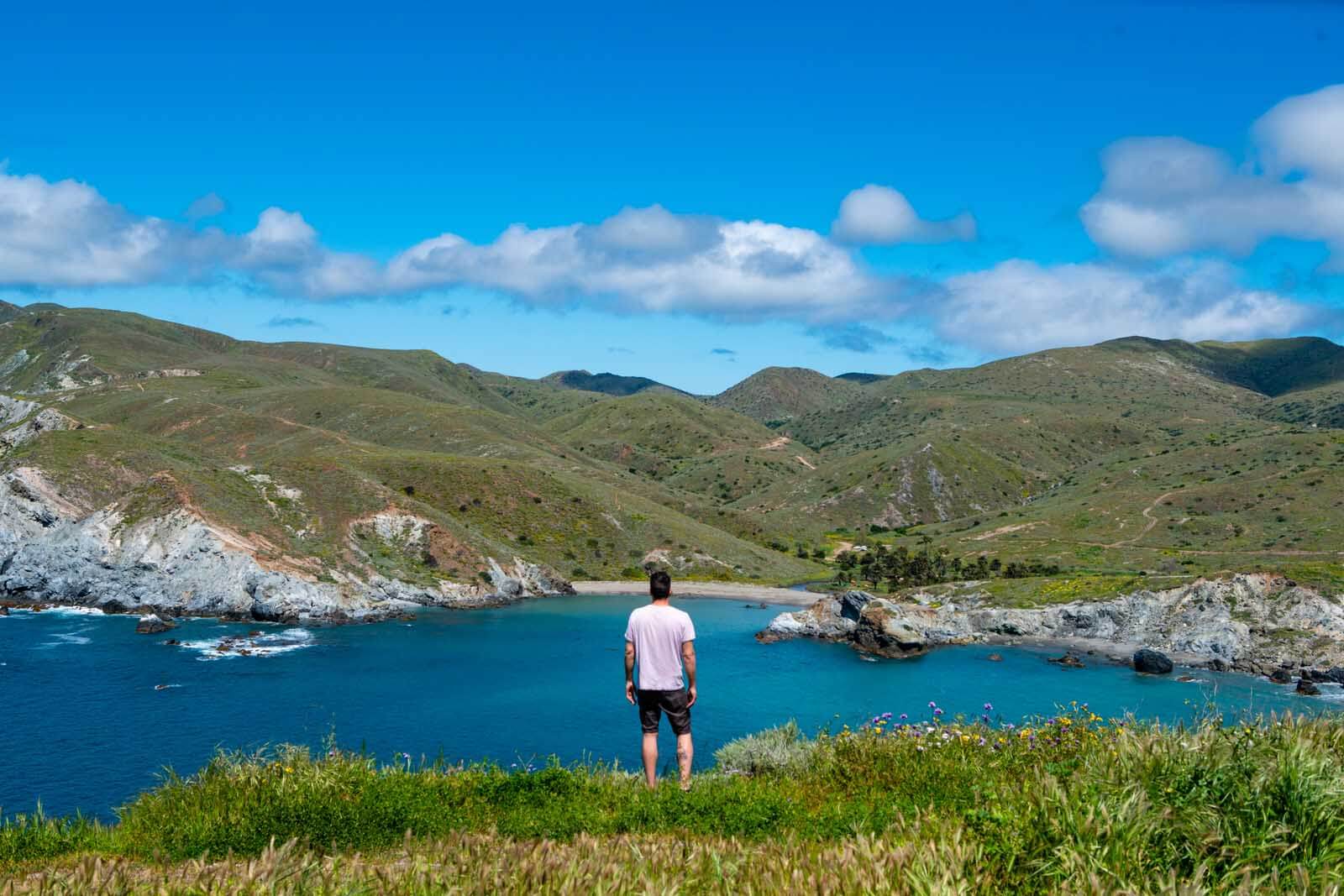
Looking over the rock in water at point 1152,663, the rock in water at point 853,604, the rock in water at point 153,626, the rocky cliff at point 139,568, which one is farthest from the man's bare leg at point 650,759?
the rocky cliff at point 139,568

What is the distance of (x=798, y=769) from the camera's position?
16.1 m

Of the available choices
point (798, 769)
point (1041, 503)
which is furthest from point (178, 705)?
point (1041, 503)

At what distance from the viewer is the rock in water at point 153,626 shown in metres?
76.0

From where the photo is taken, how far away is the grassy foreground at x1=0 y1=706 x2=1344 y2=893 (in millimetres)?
6395

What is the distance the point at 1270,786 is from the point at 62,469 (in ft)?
368

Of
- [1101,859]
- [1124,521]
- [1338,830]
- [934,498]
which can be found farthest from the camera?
[934,498]

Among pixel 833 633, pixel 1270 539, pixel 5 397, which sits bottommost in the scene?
pixel 833 633

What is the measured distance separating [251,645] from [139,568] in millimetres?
22388

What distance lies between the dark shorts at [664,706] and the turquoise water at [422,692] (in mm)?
30124

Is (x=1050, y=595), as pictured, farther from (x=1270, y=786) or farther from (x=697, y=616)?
(x=1270, y=786)

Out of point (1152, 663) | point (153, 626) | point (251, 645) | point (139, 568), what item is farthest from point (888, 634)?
point (139, 568)

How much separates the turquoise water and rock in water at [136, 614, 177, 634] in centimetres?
106

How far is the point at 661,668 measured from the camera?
12867 millimetres

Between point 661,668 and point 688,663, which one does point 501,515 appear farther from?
point 688,663
